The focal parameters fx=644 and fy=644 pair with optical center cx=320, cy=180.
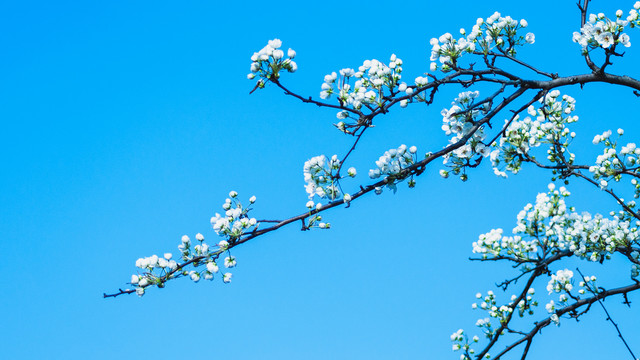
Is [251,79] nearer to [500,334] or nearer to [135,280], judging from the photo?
[135,280]

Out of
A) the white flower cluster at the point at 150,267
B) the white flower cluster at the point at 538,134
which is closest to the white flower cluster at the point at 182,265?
the white flower cluster at the point at 150,267

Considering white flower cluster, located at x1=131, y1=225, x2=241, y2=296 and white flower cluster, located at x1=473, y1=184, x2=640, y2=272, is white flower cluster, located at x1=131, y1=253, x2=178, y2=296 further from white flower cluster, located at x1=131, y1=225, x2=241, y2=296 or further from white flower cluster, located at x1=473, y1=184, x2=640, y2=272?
white flower cluster, located at x1=473, y1=184, x2=640, y2=272

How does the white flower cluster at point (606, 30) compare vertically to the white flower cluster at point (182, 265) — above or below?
above

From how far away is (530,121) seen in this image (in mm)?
7223

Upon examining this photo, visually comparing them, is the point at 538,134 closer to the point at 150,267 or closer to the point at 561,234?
the point at 561,234

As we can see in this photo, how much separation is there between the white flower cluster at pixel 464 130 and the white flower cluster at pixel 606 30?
1099 mm


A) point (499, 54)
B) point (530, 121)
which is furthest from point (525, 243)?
point (499, 54)

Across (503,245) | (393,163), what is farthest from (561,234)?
(393,163)

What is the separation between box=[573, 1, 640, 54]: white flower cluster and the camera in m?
5.67

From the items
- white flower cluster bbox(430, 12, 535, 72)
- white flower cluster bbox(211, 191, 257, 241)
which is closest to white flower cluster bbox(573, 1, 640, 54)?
white flower cluster bbox(430, 12, 535, 72)

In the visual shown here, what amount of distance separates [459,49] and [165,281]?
3295mm

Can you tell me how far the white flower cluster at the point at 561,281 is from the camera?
7804mm

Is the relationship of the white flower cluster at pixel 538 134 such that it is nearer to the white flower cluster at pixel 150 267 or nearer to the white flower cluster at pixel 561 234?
the white flower cluster at pixel 561 234

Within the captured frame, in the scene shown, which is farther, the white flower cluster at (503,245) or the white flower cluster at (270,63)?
the white flower cluster at (503,245)
